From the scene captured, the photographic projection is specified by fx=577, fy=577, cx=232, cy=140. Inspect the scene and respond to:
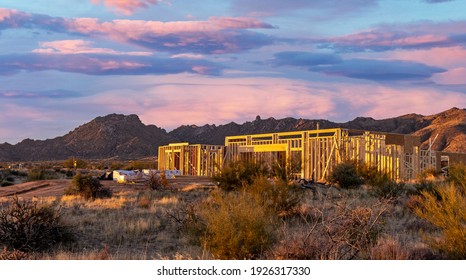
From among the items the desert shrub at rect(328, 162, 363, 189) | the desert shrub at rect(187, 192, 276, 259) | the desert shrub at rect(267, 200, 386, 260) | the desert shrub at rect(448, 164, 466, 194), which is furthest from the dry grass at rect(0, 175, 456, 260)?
the desert shrub at rect(328, 162, 363, 189)

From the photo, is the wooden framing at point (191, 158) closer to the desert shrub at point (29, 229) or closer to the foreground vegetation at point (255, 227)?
the foreground vegetation at point (255, 227)

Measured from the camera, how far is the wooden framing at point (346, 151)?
4219cm

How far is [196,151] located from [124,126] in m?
62.1

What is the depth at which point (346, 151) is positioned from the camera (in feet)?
137

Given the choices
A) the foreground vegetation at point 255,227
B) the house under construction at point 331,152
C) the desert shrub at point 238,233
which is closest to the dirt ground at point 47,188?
the foreground vegetation at point 255,227

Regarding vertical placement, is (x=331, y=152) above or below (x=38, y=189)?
above

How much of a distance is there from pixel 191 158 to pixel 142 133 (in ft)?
203

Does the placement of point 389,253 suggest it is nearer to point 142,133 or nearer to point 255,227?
point 255,227

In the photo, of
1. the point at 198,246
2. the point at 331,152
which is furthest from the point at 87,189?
the point at 331,152

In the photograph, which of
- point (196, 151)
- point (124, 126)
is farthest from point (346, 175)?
point (124, 126)

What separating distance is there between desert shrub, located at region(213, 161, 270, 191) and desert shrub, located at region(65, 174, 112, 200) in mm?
5547

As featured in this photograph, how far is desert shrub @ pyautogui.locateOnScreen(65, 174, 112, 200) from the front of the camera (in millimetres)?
27141

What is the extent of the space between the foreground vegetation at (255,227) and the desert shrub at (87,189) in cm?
11

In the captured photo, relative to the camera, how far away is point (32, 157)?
378ft
